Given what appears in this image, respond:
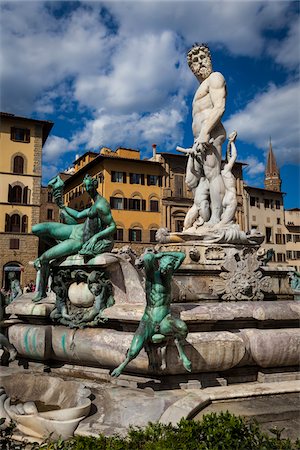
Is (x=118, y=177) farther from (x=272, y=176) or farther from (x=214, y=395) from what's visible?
(x=214, y=395)

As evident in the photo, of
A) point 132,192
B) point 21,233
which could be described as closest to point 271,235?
point 132,192

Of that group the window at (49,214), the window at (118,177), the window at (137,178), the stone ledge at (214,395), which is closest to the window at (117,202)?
the window at (118,177)

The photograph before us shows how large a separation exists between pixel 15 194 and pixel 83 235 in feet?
119

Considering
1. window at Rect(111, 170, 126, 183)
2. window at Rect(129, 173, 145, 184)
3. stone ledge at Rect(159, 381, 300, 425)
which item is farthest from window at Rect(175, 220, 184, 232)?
stone ledge at Rect(159, 381, 300, 425)

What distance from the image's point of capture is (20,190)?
40.1 meters

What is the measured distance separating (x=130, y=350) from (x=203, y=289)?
3.76m

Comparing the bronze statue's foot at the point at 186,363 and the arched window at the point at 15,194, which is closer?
the bronze statue's foot at the point at 186,363

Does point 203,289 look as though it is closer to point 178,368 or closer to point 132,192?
point 178,368

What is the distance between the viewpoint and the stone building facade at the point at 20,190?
37.8m

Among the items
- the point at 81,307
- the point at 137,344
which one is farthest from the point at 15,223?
the point at 137,344

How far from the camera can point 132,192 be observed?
151ft

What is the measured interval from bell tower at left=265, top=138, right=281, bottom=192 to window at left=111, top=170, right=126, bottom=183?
35.8m

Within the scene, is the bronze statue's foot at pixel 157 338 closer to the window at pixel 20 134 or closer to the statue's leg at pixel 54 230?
the statue's leg at pixel 54 230

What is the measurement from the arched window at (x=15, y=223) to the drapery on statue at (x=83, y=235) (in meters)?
34.4
